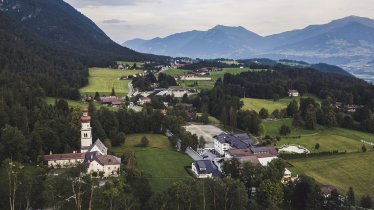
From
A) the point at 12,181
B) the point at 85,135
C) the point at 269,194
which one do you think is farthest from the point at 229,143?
the point at 12,181

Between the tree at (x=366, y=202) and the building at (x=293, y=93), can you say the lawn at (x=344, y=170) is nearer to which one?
the tree at (x=366, y=202)

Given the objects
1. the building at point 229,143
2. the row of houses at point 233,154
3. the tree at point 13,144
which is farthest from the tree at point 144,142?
the tree at point 13,144

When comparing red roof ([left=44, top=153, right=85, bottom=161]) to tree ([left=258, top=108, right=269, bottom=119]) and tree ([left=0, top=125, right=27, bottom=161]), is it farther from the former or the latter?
tree ([left=258, top=108, right=269, bottom=119])

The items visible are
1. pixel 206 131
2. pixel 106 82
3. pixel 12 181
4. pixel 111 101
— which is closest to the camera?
pixel 12 181

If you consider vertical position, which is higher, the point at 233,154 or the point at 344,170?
the point at 233,154

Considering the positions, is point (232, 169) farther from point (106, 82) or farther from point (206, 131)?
point (106, 82)

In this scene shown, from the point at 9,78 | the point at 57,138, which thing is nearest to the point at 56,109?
the point at 57,138

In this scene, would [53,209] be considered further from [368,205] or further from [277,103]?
[277,103]
